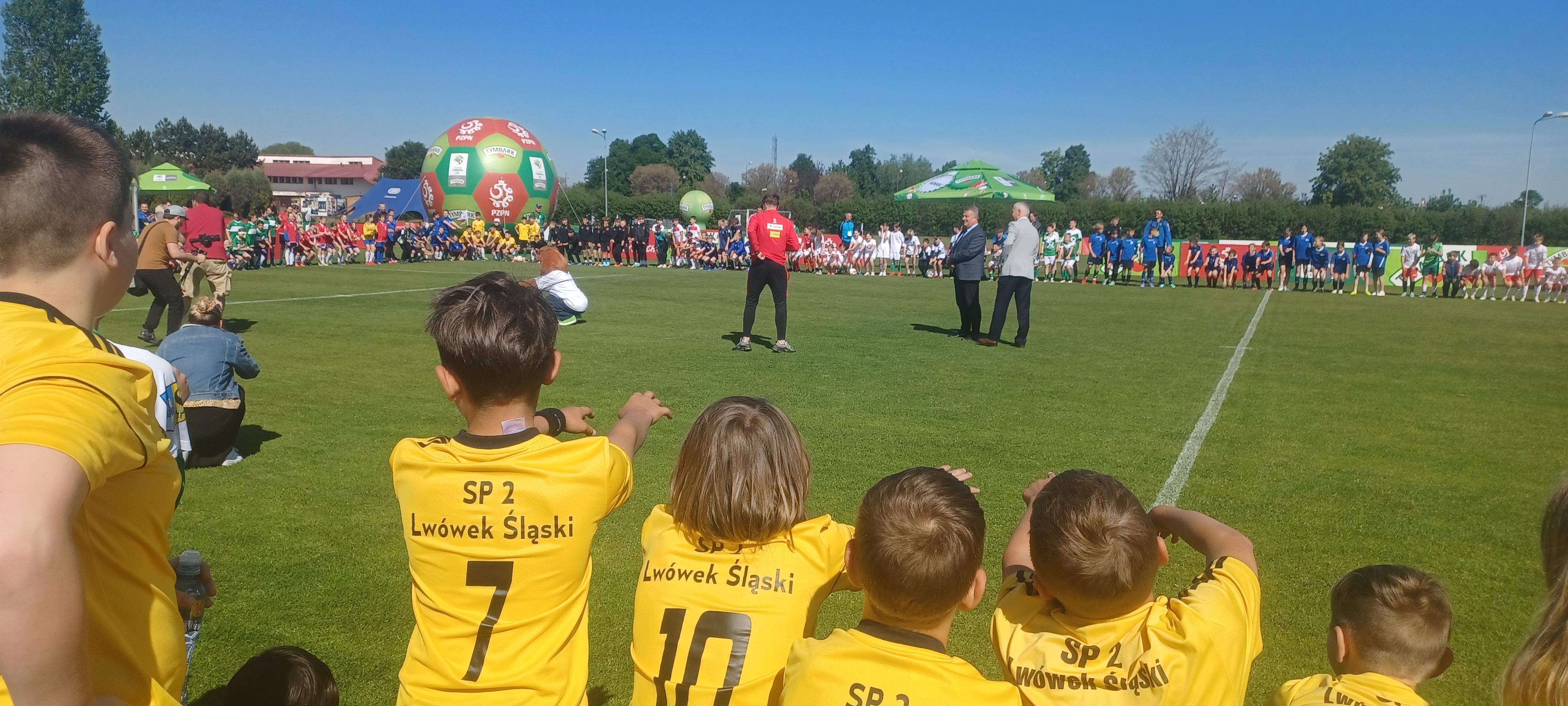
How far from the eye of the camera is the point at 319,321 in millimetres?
13375

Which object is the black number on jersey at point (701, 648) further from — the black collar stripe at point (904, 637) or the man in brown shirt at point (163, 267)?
the man in brown shirt at point (163, 267)

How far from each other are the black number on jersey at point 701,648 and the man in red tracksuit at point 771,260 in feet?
30.7

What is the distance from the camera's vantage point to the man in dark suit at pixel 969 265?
12.9 m

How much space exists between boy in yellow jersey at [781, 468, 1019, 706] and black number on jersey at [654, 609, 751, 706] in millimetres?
238

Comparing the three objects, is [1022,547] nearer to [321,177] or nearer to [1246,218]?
[1246,218]

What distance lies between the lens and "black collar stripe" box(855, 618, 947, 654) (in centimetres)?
193

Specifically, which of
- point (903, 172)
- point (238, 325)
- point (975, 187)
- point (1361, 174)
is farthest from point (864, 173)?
point (238, 325)

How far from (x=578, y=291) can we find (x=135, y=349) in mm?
9445

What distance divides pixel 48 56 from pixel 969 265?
84.6 m

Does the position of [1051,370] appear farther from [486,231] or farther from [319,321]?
[486,231]

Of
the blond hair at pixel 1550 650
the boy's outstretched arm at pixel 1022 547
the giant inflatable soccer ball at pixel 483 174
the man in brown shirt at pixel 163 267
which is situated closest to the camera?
the blond hair at pixel 1550 650

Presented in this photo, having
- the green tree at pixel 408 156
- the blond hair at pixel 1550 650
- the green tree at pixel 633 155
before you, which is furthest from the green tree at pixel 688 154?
the blond hair at pixel 1550 650

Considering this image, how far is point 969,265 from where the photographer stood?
13023mm

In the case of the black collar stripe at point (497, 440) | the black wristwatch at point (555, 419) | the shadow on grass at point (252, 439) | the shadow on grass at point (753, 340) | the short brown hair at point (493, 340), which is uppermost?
the short brown hair at point (493, 340)
